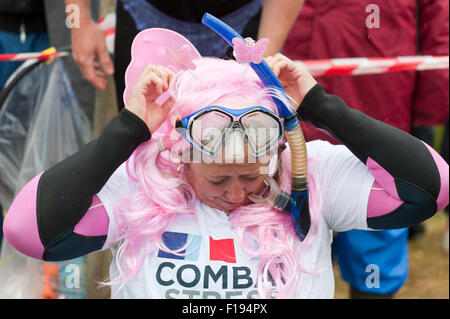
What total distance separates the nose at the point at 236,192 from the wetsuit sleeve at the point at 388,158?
0.69 ft

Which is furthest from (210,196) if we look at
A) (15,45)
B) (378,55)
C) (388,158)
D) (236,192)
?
(15,45)

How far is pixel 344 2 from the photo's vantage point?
7.27 ft

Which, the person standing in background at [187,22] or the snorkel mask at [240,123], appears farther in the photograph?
the person standing in background at [187,22]

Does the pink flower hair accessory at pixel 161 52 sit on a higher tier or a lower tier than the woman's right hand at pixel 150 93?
higher

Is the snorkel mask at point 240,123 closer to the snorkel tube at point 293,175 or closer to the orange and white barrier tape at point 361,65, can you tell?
the snorkel tube at point 293,175

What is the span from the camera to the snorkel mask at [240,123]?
128cm

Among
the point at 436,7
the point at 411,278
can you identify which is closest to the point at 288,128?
the point at 436,7

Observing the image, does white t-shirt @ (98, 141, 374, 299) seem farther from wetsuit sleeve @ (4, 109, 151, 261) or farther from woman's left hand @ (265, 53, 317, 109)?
woman's left hand @ (265, 53, 317, 109)

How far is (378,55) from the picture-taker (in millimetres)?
2238

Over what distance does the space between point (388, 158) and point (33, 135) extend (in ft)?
3.60

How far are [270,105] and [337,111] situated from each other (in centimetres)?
16

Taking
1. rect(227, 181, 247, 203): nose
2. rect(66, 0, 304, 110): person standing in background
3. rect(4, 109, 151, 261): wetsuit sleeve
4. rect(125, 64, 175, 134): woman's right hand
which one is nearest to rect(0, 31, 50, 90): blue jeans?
rect(66, 0, 304, 110): person standing in background

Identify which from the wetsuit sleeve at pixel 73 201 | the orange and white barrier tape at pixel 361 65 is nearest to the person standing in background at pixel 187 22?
the wetsuit sleeve at pixel 73 201

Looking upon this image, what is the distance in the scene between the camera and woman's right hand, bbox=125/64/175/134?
4.47 ft
